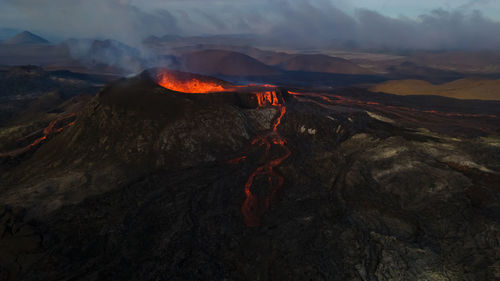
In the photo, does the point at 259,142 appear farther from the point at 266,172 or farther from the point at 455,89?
the point at 455,89

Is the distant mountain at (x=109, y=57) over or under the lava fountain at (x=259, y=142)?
over

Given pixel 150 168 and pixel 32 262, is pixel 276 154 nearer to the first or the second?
pixel 150 168

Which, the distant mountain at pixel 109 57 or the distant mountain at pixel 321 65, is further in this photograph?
the distant mountain at pixel 321 65

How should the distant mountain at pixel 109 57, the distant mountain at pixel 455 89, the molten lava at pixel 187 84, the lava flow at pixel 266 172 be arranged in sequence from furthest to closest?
the distant mountain at pixel 109 57 < the distant mountain at pixel 455 89 < the molten lava at pixel 187 84 < the lava flow at pixel 266 172

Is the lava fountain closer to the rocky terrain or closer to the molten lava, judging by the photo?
the molten lava

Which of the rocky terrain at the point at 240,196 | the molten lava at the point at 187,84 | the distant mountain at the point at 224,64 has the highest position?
the distant mountain at the point at 224,64

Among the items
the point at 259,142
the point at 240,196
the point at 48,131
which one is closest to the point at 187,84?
the point at 259,142

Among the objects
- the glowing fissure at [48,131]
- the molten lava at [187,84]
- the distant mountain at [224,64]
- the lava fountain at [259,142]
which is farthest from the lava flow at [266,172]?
the distant mountain at [224,64]

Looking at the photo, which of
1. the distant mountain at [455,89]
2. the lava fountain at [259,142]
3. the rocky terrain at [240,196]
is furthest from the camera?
the distant mountain at [455,89]

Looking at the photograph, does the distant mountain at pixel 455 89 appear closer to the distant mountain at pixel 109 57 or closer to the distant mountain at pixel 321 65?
the distant mountain at pixel 321 65
